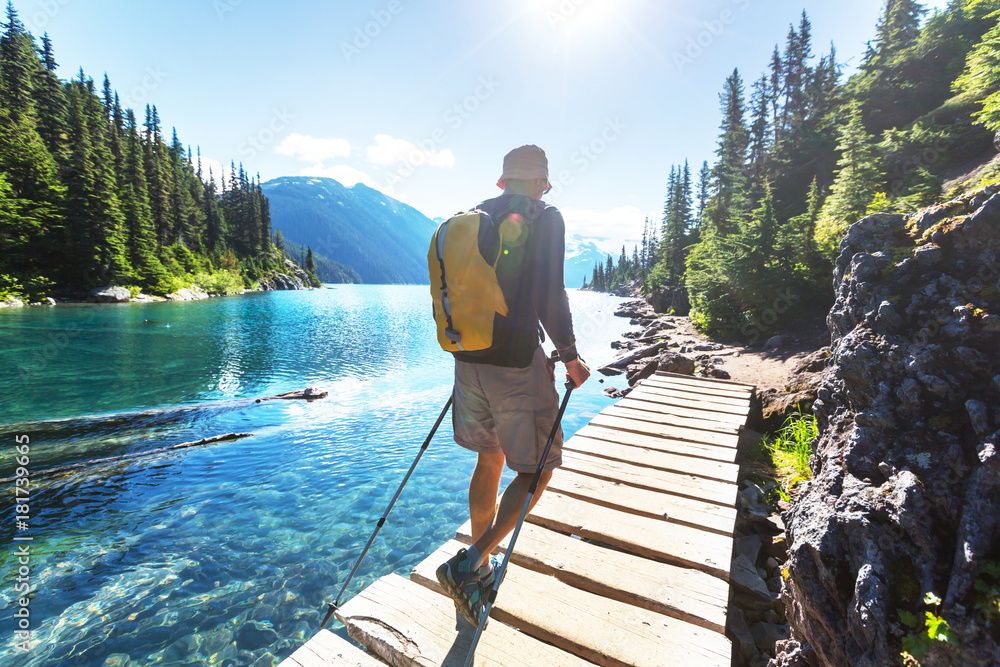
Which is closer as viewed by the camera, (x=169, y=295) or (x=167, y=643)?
(x=167, y=643)

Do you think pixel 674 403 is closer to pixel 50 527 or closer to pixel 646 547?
pixel 646 547

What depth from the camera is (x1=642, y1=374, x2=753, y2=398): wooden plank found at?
851 cm

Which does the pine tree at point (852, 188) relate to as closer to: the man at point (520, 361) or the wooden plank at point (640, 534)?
the wooden plank at point (640, 534)

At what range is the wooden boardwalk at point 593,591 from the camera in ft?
8.11

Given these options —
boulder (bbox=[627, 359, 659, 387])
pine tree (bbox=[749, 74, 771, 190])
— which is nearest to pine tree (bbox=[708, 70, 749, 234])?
pine tree (bbox=[749, 74, 771, 190])

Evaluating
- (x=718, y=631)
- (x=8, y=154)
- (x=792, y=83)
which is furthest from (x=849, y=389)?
(x=8, y=154)

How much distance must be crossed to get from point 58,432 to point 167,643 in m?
8.71

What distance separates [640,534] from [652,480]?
1.20 meters

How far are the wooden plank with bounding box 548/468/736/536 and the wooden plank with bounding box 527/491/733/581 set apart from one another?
9 cm

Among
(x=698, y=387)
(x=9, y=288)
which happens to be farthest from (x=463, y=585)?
(x=9, y=288)

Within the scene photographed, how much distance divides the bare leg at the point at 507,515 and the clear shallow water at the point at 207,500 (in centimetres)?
343

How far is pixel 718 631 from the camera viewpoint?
8.45 feet

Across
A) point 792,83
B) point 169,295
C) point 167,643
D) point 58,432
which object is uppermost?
point 792,83

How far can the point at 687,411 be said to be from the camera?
7.33 metres
